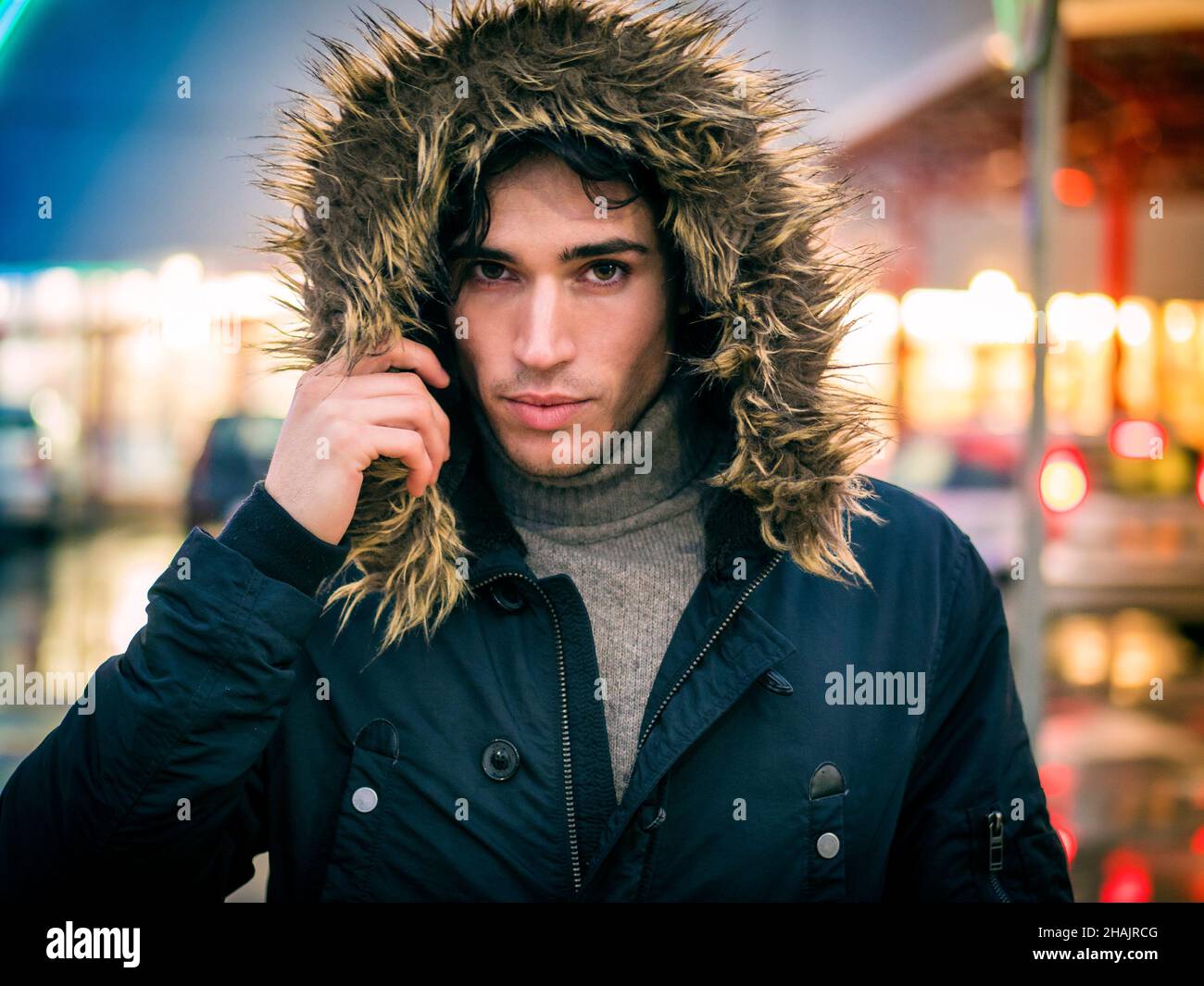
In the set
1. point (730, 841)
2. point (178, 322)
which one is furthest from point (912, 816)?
point (178, 322)

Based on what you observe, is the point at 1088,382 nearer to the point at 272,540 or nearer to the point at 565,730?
the point at 565,730

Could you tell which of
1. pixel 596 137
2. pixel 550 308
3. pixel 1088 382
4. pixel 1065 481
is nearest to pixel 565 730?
pixel 550 308

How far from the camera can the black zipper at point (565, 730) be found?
1525 mm

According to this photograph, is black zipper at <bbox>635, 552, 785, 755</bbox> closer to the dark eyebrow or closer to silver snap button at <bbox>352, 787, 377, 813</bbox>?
silver snap button at <bbox>352, 787, 377, 813</bbox>

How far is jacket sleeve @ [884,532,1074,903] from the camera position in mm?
1666

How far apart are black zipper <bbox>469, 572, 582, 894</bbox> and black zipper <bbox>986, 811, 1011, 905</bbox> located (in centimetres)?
66

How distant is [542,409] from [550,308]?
0.16 meters

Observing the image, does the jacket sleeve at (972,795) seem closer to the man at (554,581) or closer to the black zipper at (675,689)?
the man at (554,581)

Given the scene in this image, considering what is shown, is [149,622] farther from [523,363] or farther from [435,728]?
[523,363]

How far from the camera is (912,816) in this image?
5.64 feet

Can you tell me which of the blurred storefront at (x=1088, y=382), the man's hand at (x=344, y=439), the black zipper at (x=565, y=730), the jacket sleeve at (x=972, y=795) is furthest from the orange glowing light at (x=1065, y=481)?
the man's hand at (x=344, y=439)

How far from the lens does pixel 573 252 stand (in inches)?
66.2

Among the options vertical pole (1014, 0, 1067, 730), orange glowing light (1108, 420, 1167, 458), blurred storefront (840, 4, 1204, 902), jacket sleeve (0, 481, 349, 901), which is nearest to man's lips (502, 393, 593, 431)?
jacket sleeve (0, 481, 349, 901)

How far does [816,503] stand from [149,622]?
1.01 meters
